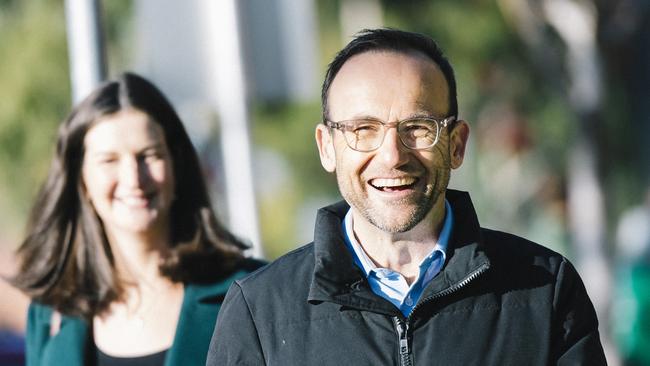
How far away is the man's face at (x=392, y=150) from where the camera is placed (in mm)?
2848

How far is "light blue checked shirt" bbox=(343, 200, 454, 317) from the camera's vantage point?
289cm

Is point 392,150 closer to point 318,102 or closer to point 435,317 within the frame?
point 435,317

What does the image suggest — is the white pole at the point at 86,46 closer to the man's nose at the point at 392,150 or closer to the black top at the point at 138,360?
the black top at the point at 138,360

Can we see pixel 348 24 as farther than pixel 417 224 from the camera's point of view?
Yes

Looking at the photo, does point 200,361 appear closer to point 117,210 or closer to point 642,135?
point 117,210

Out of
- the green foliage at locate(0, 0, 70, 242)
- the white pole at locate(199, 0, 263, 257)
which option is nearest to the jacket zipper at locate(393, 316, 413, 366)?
the white pole at locate(199, 0, 263, 257)

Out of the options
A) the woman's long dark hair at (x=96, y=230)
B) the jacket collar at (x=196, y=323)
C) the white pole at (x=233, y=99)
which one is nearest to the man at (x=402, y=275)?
the jacket collar at (x=196, y=323)

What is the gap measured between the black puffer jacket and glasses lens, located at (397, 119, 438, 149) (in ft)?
0.76

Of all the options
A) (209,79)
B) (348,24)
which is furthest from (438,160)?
(348,24)

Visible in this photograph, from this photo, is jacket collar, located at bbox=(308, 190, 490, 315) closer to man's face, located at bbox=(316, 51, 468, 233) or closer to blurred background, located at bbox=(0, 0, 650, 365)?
man's face, located at bbox=(316, 51, 468, 233)

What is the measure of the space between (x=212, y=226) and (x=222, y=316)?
1.45 m

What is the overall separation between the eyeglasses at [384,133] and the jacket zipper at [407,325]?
0.95 feet

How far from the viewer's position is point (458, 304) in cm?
287

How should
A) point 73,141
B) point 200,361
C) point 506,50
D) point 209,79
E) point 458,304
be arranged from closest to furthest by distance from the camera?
1. point 458,304
2. point 200,361
3. point 73,141
4. point 209,79
5. point 506,50
